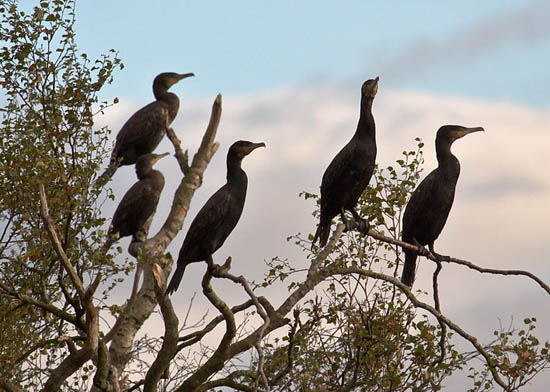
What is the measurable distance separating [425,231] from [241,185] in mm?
2536

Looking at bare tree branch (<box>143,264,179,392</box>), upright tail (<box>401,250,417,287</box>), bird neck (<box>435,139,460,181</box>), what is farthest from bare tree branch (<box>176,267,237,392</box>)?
bird neck (<box>435,139,460,181</box>)

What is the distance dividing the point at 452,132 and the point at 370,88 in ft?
5.16

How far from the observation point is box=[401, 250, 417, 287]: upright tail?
39.0 ft

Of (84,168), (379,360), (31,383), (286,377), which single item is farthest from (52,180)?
(379,360)

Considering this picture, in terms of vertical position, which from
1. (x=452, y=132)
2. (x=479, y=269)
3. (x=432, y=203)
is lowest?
(x=479, y=269)

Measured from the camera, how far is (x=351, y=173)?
11.3 meters

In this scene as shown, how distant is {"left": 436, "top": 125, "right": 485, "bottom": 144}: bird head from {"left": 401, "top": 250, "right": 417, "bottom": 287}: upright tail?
170 cm

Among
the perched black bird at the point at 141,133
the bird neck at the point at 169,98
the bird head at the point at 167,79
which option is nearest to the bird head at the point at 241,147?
the perched black bird at the point at 141,133

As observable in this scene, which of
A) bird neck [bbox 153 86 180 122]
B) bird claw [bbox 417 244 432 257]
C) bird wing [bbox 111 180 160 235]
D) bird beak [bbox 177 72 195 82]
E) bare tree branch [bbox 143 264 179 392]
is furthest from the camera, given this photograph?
bird beak [bbox 177 72 195 82]

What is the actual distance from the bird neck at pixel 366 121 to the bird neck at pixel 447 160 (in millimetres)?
1316

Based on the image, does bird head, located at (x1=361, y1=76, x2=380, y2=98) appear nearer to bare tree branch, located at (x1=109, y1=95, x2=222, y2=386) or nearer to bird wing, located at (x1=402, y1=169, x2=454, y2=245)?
bird wing, located at (x1=402, y1=169, x2=454, y2=245)

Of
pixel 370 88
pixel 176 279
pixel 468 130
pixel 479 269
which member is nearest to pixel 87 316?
pixel 176 279

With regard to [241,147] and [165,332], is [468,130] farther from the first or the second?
[165,332]

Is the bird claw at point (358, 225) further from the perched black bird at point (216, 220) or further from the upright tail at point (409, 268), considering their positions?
the perched black bird at point (216, 220)
